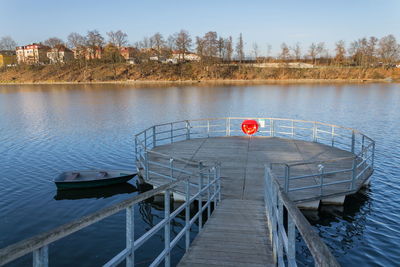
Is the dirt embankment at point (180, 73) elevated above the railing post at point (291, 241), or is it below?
above

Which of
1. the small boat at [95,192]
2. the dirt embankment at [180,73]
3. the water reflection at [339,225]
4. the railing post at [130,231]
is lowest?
the small boat at [95,192]

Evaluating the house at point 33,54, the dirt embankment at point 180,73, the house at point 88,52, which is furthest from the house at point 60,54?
the dirt embankment at point 180,73

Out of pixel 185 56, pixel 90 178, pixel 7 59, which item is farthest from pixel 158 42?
pixel 90 178

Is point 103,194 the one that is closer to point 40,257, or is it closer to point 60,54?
point 40,257

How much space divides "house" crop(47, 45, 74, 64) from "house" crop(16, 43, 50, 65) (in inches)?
241

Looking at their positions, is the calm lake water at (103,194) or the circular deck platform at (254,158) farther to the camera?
the circular deck platform at (254,158)

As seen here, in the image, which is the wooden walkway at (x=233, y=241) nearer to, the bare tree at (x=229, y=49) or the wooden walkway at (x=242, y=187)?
the wooden walkway at (x=242, y=187)

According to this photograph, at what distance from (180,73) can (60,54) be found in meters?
61.7

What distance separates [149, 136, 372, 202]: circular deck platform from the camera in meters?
11.0

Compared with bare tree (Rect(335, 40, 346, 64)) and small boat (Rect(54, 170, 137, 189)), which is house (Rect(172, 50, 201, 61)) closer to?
bare tree (Rect(335, 40, 346, 64))

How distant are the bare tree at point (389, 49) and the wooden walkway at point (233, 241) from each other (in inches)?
5321

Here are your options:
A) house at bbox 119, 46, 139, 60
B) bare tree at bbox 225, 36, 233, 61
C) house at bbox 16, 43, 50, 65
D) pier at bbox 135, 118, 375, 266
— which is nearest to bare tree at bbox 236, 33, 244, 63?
bare tree at bbox 225, 36, 233, 61

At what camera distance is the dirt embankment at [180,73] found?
107 m

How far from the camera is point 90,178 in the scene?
15.3 meters
